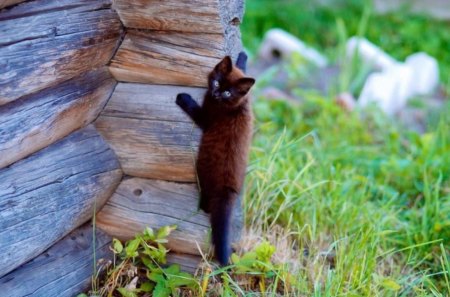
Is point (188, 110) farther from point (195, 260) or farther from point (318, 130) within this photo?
point (318, 130)

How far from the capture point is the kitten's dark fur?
8.51ft

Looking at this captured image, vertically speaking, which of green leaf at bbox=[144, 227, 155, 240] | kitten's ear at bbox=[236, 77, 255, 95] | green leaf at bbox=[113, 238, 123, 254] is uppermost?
kitten's ear at bbox=[236, 77, 255, 95]

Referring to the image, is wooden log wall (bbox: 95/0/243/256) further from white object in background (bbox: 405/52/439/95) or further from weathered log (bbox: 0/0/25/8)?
white object in background (bbox: 405/52/439/95)

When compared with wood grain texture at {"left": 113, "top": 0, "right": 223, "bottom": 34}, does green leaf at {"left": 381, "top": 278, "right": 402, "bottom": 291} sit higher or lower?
lower

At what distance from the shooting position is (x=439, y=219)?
346cm

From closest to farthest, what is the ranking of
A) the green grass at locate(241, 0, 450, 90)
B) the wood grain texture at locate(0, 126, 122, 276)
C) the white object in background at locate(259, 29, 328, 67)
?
1. the wood grain texture at locate(0, 126, 122, 276)
2. the white object in background at locate(259, 29, 328, 67)
3. the green grass at locate(241, 0, 450, 90)

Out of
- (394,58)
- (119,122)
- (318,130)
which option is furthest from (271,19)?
(119,122)

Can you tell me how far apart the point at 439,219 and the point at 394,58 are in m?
3.81

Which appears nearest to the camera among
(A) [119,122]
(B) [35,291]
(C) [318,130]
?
(B) [35,291]

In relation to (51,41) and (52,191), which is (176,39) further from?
(52,191)

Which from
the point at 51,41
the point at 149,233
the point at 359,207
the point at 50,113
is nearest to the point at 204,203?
the point at 149,233

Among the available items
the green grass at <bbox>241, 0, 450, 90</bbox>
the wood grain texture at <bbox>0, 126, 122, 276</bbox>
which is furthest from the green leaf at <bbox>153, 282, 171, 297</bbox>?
the green grass at <bbox>241, 0, 450, 90</bbox>

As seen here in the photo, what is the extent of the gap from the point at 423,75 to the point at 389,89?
0.74 meters

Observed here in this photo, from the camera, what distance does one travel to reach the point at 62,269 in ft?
8.73
